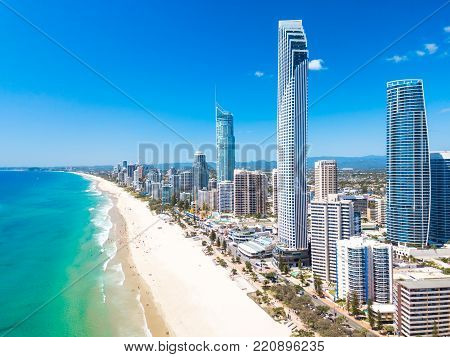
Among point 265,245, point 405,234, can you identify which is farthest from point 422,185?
point 265,245

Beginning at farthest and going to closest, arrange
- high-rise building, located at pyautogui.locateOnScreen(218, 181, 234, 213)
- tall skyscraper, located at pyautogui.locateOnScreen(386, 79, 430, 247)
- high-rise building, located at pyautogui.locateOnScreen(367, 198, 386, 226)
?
high-rise building, located at pyautogui.locateOnScreen(218, 181, 234, 213) → high-rise building, located at pyautogui.locateOnScreen(367, 198, 386, 226) → tall skyscraper, located at pyautogui.locateOnScreen(386, 79, 430, 247)

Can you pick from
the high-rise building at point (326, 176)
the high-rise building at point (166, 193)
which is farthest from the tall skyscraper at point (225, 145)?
the high-rise building at point (326, 176)

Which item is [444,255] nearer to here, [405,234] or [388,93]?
[405,234]

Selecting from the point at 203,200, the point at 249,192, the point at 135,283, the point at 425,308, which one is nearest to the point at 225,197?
the point at 249,192

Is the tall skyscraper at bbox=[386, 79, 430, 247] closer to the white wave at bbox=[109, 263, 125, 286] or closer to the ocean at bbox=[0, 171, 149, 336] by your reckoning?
the white wave at bbox=[109, 263, 125, 286]

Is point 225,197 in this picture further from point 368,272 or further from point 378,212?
point 368,272

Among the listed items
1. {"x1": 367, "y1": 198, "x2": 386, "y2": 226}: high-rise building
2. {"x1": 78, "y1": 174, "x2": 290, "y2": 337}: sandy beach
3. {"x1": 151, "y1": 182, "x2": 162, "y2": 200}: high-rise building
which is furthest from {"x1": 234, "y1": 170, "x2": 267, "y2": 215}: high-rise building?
{"x1": 151, "y1": 182, "x2": 162, "y2": 200}: high-rise building

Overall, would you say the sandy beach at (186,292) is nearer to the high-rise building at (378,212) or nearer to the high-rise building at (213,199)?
the high-rise building at (213,199)
